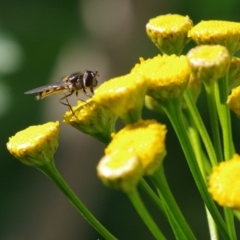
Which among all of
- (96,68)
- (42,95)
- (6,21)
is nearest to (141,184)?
(42,95)

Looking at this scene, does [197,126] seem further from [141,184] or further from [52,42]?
[52,42]

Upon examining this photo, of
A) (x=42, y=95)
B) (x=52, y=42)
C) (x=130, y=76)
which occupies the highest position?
(x=130, y=76)

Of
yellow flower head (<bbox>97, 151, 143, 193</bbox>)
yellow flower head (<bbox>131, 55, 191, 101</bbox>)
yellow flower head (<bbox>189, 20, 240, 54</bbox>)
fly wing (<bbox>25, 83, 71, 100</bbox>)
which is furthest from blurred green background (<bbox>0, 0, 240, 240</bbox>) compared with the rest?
yellow flower head (<bbox>97, 151, 143, 193</bbox>)

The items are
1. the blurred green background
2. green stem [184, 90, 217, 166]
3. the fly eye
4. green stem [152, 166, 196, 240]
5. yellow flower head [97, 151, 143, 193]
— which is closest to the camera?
yellow flower head [97, 151, 143, 193]

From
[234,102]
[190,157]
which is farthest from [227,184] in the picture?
[234,102]

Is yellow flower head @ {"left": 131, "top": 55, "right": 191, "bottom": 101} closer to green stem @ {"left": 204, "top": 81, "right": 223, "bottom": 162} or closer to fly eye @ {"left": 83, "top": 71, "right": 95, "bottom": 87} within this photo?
green stem @ {"left": 204, "top": 81, "right": 223, "bottom": 162}
